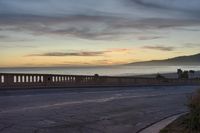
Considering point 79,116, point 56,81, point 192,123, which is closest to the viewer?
point 192,123

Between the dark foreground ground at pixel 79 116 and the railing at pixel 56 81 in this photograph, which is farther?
the railing at pixel 56 81

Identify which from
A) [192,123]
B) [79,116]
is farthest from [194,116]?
[79,116]

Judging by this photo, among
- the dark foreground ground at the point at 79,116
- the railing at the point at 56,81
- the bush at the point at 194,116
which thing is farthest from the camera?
the railing at the point at 56,81

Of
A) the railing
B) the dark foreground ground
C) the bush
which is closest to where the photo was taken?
the bush

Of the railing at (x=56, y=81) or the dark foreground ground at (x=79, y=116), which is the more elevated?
the railing at (x=56, y=81)

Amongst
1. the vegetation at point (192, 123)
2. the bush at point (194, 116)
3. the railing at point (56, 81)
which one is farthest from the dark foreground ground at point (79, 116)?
Result: the railing at point (56, 81)

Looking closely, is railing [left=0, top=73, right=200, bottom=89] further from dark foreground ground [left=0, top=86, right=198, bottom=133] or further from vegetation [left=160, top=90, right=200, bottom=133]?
vegetation [left=160, top=90, right=200, bottom=133]

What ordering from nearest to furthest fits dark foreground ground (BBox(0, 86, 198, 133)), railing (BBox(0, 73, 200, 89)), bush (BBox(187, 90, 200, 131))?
bush (BBox(187, 90, 200, 131))
dark foreground ground (BBox(0, 86, 198, 133))
railing (BBox(0, 73, 200, 89))

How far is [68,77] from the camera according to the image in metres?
32.4

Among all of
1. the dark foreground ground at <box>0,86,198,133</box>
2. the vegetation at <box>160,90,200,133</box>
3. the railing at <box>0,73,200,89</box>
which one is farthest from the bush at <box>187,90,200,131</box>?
the railing at <box>0,73,200,89</box>

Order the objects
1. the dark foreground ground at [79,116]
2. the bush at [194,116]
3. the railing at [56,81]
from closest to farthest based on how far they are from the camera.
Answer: the bush at [194,116] < the dark foreground ground at [79,116] < the railing at [56,81]

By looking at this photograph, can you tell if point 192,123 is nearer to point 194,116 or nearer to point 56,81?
point 194,116

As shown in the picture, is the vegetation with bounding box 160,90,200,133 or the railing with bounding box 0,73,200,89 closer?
the vegetation with bounding box 160,90,200,133

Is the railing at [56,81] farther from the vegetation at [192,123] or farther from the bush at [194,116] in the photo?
the bush at [194,116]
